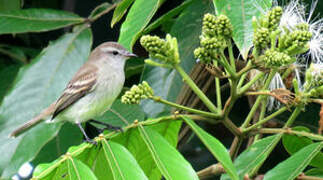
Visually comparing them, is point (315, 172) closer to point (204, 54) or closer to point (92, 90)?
point (204, 54)

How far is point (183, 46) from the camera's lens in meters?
3.14

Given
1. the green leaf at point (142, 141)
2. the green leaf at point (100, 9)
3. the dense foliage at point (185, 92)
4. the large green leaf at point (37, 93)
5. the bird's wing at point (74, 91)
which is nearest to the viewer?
the dense foliage at point (185, 92)

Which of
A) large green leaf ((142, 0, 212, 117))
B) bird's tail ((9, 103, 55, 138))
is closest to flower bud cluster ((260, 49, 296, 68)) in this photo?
large green leaf ((142, 0, 212, 117))

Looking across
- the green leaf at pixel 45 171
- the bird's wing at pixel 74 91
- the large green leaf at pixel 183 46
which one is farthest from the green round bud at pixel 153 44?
the bird's wing at pixel 74 91

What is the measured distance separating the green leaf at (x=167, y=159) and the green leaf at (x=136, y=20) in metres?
0.44

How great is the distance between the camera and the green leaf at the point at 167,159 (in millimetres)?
2045

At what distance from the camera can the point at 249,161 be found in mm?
2350

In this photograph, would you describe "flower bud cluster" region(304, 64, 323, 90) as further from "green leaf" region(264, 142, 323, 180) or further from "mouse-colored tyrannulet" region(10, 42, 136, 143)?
"mouse-colored tyrannulet" region(10, 42, 136, 143)

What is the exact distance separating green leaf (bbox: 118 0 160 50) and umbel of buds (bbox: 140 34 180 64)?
1.24 ft

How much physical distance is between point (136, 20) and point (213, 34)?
1.83 ft

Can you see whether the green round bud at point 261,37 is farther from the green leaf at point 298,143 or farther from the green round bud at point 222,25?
the green leaf at point 298,143

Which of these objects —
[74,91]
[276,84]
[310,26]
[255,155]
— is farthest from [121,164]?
[74,91]

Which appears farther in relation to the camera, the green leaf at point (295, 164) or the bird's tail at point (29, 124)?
the bird's tail at point (29, 124)

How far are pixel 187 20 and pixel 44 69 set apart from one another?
1025 mm
